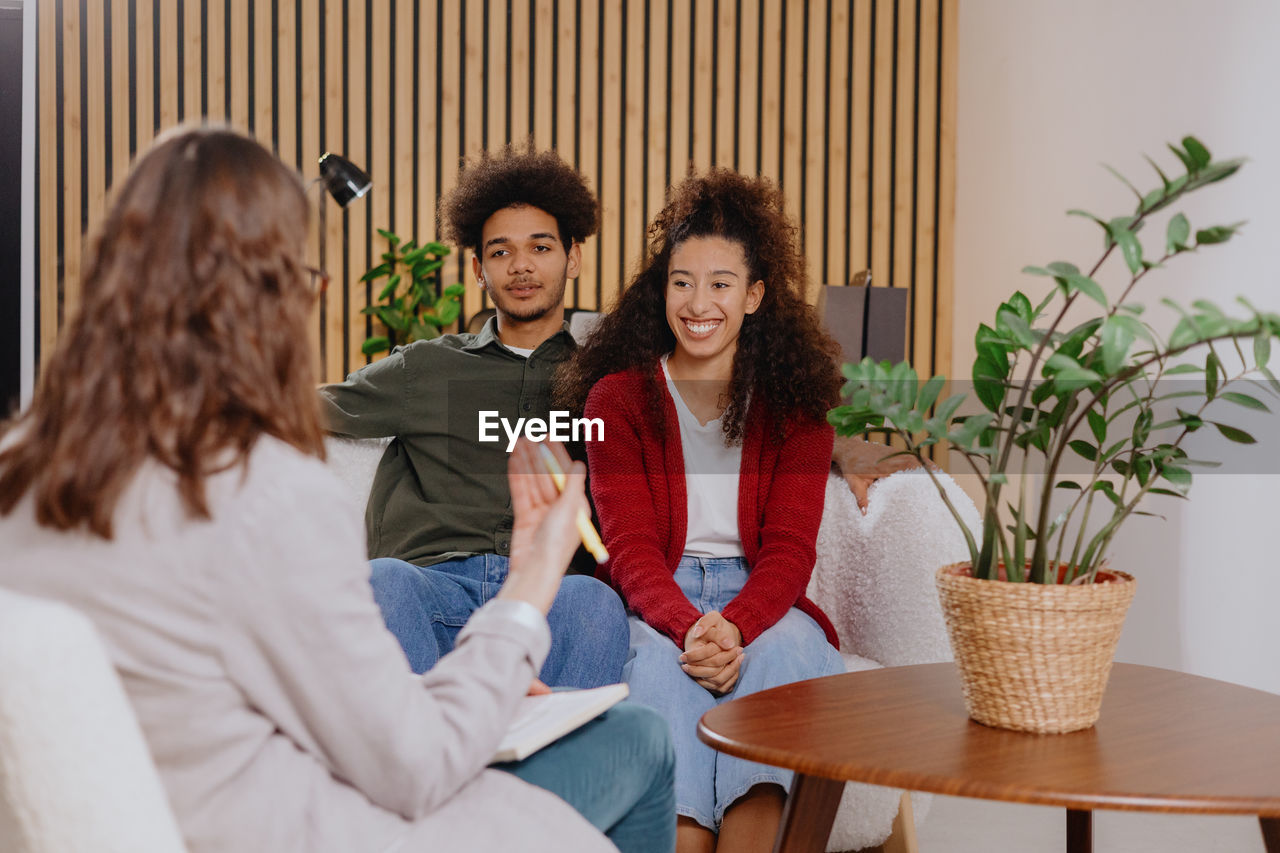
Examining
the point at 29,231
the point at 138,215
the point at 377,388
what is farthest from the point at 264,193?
the point at 29,231

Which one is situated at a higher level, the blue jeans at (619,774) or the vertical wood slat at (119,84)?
the vertical wood slat at (119,84)

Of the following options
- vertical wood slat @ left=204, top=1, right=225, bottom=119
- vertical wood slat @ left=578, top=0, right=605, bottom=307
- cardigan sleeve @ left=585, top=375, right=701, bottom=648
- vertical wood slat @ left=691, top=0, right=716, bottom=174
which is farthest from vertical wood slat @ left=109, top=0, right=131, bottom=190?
cardigan sleeve @ left=585, top=375, right=701, bottom=648

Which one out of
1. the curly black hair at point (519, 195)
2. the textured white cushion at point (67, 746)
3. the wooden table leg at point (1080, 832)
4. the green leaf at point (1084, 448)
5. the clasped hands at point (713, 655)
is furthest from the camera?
the curly black hair at point (519, 195)

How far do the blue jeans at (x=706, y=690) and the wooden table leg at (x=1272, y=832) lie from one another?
2.02 ft

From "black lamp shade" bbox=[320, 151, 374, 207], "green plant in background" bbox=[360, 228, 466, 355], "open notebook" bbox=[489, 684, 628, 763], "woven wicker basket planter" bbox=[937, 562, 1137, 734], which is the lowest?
"open notebook" bbox=[489, 684, 628, 763]

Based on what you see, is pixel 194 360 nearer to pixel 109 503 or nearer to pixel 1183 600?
pixel 109 503

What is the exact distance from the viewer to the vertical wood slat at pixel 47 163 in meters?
4.61

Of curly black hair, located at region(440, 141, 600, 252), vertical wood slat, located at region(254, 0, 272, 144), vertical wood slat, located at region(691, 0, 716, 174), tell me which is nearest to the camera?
curly black hair, located at region(440, 141, 600, 252)

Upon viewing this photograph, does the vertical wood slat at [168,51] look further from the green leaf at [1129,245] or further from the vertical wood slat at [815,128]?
the green leaf at [1129,245]

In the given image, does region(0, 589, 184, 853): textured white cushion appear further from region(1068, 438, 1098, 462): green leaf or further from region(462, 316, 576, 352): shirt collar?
region(462, 316, 576, 352): shirt collar

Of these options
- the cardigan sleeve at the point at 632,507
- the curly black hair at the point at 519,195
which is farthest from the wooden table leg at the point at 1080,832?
the curly black hair at the point at 519,195

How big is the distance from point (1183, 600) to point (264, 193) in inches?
110

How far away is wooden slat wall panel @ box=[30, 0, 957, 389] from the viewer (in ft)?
15.3

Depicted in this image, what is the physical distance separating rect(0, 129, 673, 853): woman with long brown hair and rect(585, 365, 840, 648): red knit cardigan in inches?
41.4
